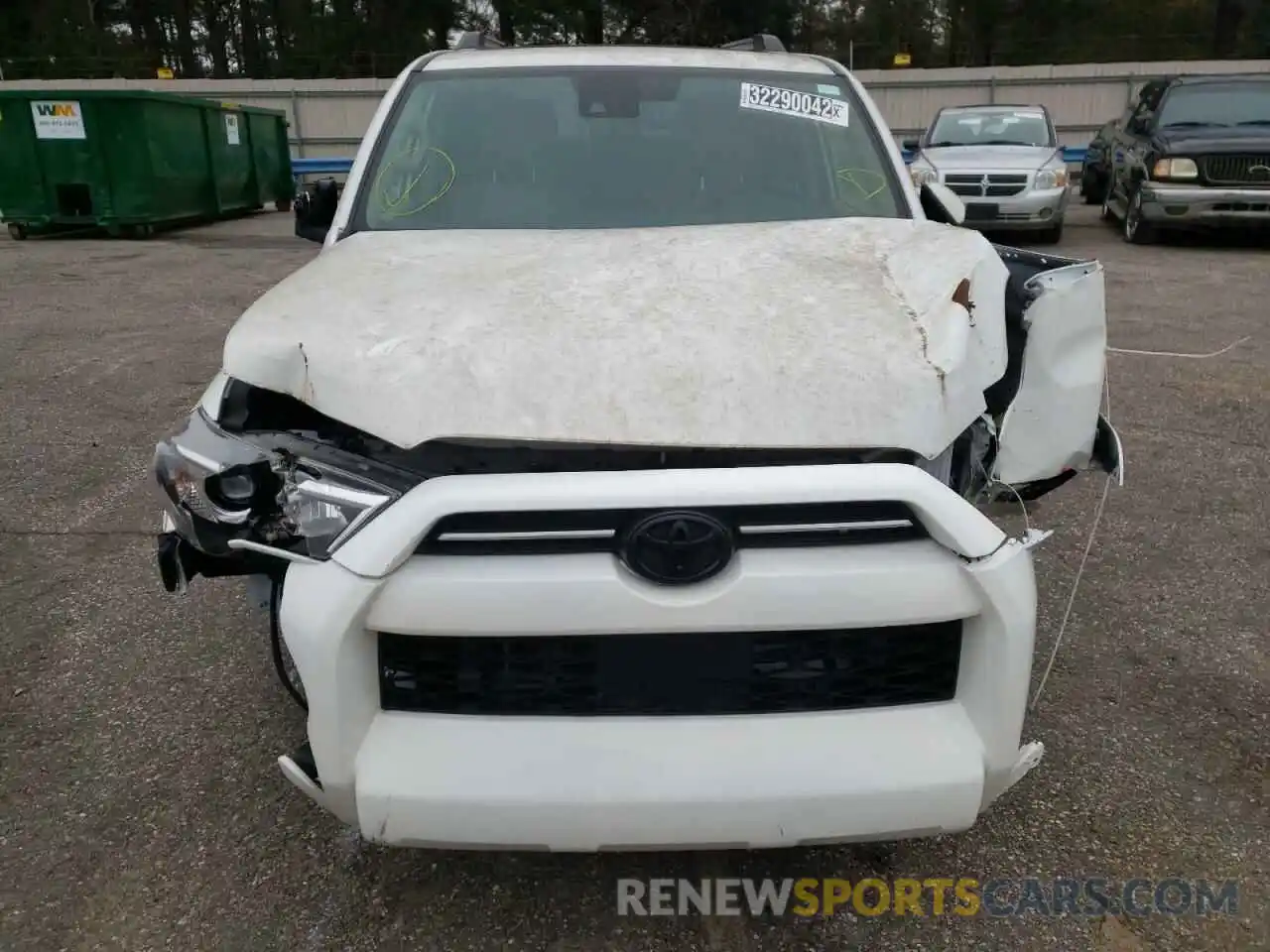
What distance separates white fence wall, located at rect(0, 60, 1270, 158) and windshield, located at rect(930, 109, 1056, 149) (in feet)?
32.0

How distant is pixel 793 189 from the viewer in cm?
322

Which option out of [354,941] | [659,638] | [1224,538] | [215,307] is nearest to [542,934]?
[354,941]

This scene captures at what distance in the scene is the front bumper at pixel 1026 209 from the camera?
11.3m

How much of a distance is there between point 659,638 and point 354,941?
0.97m

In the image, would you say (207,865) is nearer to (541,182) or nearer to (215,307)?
(541,182)

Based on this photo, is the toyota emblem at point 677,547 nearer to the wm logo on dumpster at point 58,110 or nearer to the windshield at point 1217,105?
the windshield at point 1217,105

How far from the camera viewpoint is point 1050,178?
11.3m

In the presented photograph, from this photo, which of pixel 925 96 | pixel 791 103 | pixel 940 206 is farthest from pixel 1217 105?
pixel 925 96

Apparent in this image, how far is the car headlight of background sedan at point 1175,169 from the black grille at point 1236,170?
108 millimetres

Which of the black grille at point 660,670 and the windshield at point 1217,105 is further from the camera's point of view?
the windshield at point 1217,105

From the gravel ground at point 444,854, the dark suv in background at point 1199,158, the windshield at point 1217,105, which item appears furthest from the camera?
the windshield at point 1217,105

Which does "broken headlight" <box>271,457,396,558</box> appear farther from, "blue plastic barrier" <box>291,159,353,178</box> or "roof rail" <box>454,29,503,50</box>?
"blue plastic barrier" <box>291,159,353,178</box>

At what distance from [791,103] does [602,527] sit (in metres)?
2.20

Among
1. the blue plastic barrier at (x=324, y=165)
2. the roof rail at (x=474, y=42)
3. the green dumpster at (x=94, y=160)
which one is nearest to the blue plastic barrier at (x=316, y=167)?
the blue plastic barrier at (x=324, y=165)
